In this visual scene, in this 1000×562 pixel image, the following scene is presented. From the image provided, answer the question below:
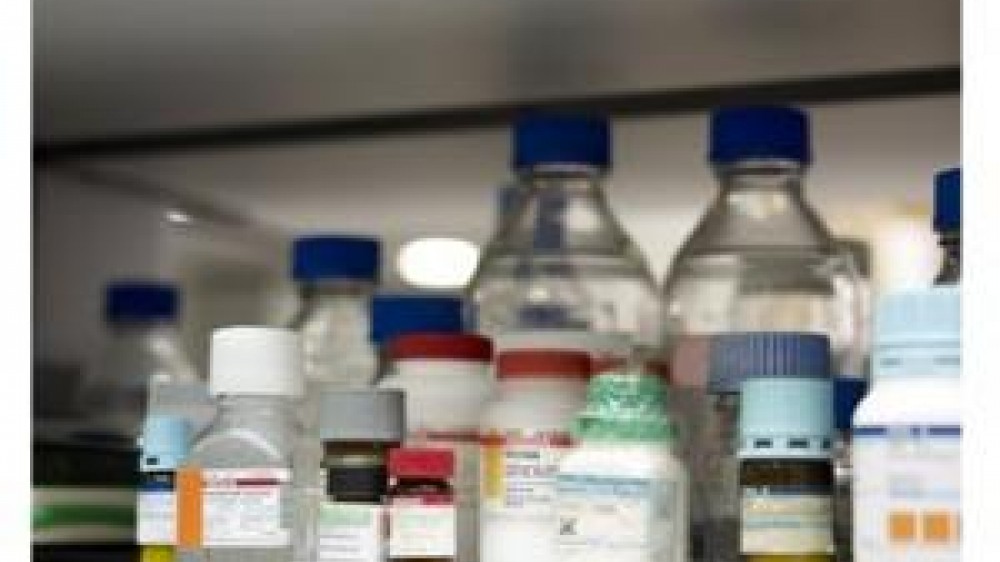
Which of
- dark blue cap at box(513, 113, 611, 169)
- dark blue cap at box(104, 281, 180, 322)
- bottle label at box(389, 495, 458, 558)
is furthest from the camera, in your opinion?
dark blue cap at box(104, 281, 180, 322)

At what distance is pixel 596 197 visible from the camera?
110 cm

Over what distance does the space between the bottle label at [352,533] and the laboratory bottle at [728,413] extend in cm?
14

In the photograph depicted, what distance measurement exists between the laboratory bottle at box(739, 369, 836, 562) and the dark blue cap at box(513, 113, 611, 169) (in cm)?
28

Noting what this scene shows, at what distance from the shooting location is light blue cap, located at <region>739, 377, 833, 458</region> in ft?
2.26

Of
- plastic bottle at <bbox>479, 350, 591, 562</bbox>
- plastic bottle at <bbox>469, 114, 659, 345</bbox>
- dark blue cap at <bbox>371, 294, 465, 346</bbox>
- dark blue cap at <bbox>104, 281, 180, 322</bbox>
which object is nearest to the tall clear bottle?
plastic bottle at <bbox>469, 114, 659, 345</bbox>

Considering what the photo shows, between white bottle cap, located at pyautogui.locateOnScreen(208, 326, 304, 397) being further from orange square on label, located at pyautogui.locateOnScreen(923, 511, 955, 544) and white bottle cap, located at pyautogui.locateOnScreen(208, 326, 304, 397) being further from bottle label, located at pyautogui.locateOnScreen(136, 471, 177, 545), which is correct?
orange square on label, located at pyautogui.locateOnScreen(923, 511, 955, 544)

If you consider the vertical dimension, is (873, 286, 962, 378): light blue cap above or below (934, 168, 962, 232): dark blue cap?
below

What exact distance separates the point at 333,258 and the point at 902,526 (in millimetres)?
509

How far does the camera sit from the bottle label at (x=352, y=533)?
0.71 m

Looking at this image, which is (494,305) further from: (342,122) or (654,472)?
(654,472)

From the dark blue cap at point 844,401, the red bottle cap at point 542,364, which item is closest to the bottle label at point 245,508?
the red bottle cap at point 542,364

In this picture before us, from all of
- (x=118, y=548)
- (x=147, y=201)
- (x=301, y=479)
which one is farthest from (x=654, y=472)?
(x=147, y=201)

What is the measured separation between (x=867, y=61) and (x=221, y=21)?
0.35 metres

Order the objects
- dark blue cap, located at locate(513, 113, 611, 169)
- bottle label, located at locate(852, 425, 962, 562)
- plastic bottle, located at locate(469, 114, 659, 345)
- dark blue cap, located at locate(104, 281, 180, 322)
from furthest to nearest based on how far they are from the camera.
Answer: dark blue cap, located at locate(104, 281, 180, 322) < plastic bottle, located at locate(469, 114, 659, 345) < dark blue cap, located at locate(513, 113, 611, 169) < bottle label, located at locate(852, 425, 962, 562)
